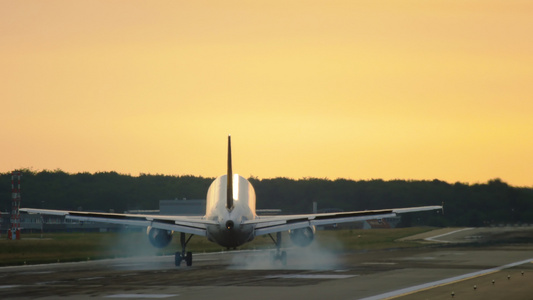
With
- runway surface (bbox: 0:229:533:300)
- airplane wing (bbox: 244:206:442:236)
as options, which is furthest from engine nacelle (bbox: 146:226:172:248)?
airplane wing (bbox: 244:206:442:236)

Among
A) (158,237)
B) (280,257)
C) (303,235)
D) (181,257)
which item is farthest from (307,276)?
(158,237)

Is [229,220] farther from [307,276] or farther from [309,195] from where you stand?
[309,195]

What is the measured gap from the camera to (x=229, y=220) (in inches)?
1953

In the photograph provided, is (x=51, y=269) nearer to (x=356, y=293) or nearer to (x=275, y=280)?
(x=275, y=280)

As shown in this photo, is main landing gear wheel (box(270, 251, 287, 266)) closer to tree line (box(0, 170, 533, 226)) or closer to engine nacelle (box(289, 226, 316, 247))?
engine nacelle (box(289, 226, 316, 247))

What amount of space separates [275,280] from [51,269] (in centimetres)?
1751

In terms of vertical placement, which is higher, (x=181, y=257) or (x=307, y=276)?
(x=181, y=257)

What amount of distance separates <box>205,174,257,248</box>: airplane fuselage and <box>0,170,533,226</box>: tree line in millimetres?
79118

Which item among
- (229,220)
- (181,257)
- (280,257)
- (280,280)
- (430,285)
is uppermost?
(229,220)

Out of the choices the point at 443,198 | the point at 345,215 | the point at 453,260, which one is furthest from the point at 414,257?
the point at 443,198

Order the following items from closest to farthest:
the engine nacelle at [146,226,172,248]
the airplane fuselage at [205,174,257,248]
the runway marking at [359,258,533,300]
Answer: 1. the runway marking at [359,258,533,300]
2. the airplane fuselage at [205,174,257,248]
3. the engine nacelle at [146,226,172,248]

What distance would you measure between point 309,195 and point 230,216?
5148 inches

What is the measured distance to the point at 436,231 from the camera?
12162cm

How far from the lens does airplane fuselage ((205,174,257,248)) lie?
4988cm
